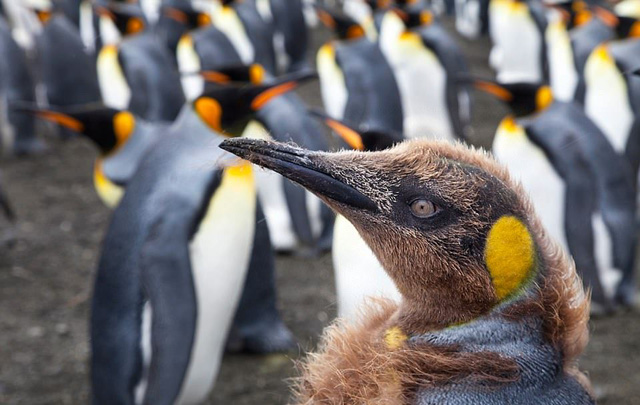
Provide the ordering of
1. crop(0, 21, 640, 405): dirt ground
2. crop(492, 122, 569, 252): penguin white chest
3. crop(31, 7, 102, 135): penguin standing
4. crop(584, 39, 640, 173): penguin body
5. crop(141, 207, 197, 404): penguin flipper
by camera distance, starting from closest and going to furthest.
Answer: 1. crop(141, 207, 197, 404): penguin flipper
2. crop(0, 21, 640, 405): dirt ground
3. crop(492, 122, 569, 252): penguin white chest
4. crop(584, 39, 640, 173): penguin body
5. crop(31, 7, 102, 135): penguin standing

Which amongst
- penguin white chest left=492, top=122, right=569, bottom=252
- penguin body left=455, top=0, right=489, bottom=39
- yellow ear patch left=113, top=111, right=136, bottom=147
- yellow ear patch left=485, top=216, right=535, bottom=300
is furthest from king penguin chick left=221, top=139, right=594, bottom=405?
penguin body left=455, top=0, right=489, bottom=39

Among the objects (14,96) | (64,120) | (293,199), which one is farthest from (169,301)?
(14,96)

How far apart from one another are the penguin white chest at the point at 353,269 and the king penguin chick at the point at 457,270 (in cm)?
172

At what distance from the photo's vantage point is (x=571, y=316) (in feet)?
4.14

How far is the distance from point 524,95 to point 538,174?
0.45m

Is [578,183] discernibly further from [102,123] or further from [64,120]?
[64,120]

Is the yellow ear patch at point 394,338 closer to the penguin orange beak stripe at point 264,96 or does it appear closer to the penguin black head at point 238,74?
the penguin orange beak stripe at point 264,96

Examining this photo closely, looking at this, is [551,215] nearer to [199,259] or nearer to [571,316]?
[199,259]

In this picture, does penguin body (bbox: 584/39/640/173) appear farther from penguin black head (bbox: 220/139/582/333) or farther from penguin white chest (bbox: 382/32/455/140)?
penguin black head (bbox: 220/139/582/333)

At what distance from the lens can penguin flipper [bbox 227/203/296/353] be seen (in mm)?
3904

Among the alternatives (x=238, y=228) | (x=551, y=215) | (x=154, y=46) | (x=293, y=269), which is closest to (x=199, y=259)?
(x=238, y=228)

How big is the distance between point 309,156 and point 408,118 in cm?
682

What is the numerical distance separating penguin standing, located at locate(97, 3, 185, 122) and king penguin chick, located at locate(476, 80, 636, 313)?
109 inches

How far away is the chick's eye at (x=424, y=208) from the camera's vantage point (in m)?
1.20
